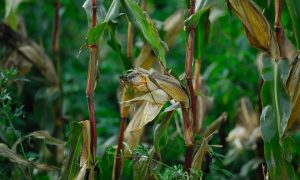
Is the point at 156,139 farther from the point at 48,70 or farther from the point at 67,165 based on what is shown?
the point at 48,70

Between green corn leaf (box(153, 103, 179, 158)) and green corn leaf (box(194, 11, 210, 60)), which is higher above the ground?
green corn leaf (box(194, 11, 210, 60))

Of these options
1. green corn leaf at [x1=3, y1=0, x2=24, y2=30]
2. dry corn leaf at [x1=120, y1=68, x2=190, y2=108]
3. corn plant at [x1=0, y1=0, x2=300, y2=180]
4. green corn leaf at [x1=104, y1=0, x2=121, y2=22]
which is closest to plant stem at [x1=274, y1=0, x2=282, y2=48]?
corn plant at [x1=0, y1=0, x2=300, y2=180]

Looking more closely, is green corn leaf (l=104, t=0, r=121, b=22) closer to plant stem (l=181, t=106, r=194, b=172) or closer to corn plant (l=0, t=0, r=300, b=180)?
corn plant (l=0, t=0, r=300, b=180)

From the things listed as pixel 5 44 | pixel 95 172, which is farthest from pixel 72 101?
pixel 95 172

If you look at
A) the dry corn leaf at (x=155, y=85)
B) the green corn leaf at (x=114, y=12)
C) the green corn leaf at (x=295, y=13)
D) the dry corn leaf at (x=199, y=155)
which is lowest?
the dry corn leaf at (x=199, y=155)

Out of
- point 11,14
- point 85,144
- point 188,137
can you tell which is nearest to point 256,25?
point 188,137

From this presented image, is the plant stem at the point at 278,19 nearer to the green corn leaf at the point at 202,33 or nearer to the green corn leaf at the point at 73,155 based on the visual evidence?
the green corn leaf at the point at 202,33

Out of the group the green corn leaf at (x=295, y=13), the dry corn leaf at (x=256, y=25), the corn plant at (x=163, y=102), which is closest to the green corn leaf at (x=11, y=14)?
the corn plant at (x=163, y=102)
